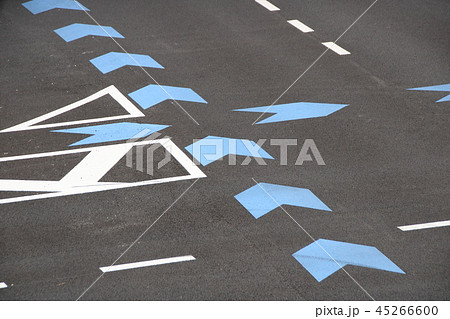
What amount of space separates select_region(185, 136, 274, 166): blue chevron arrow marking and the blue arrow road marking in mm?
4858

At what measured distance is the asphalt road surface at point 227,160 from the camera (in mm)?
6918

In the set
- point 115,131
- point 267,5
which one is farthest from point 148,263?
point 267,5

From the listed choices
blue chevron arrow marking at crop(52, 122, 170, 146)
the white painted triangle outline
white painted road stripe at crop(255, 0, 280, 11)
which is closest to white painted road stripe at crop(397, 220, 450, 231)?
blue chevron arrow marking at crop(52, 122, 170, 146)

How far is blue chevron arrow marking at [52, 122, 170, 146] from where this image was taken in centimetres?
968

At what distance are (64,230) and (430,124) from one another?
20.3ft

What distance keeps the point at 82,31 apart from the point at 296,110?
18.6 feet

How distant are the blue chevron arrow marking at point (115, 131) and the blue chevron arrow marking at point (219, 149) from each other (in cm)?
86

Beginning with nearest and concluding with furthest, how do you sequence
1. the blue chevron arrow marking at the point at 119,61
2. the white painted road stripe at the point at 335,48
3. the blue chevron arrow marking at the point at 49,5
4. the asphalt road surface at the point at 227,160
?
the asphalt road surface at the point at 227,160 < the blue chevron arrow marking at the point at 119,61 < the white painted road stripe at the point at 335,48 < the blue chevron arrow marking at the point at 49,5

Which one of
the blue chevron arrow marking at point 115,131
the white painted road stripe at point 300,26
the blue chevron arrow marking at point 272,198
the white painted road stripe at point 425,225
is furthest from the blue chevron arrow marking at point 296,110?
the white painted road stripe at point 300,26

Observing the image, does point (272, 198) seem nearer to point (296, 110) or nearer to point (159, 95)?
point (296, 110)

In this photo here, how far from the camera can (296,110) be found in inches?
414

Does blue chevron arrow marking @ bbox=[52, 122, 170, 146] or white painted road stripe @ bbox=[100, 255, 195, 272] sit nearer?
white painted road stripe @ bbox=[100, 255, 195, 272]

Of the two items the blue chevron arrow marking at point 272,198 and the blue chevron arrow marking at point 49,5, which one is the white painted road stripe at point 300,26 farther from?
the blue chevron arrow marking at point 272,198

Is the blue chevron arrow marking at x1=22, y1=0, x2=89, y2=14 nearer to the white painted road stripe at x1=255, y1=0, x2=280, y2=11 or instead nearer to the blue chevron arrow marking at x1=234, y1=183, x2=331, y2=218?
the white painted road stripe at x1=255, y1=0, x2=280, y2=11
